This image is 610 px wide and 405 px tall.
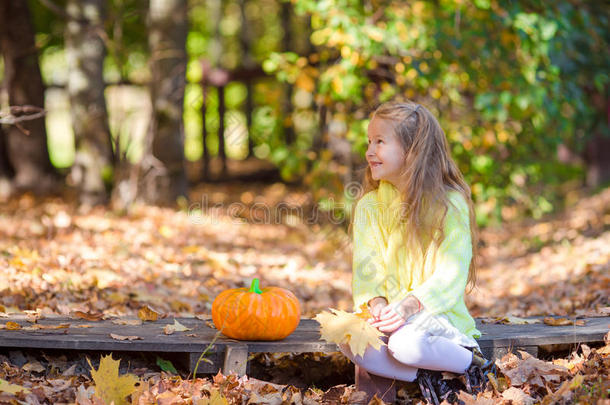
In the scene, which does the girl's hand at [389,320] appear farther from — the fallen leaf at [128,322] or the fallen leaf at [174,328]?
the fallen leaf at [128,322]

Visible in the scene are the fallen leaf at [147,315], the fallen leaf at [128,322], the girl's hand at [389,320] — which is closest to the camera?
the girl's hand at [389,320]

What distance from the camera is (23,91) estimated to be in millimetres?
9625

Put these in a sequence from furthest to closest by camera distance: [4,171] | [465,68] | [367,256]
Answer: [4,171]
[465,68]
[367,256]

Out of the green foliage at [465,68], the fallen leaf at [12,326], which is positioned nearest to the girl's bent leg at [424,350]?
the fallen leaf at [12,326]

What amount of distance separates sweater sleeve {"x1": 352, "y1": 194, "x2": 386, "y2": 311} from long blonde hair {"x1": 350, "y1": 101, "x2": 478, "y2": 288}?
0.17m

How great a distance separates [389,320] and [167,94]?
6.49 meters

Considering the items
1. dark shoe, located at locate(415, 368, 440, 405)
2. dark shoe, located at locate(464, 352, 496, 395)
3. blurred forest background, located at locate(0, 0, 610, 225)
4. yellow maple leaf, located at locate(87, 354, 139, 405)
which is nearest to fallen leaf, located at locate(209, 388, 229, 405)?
yellow maple leaf, located at locate(87, 354, 139, 405)

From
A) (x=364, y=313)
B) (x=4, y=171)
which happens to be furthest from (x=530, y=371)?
(x=4, y=171)

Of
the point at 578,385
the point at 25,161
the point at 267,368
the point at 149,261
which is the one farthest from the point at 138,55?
the point at 578,385

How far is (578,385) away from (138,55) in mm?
16962

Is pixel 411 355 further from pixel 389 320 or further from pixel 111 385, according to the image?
pixel 111 385

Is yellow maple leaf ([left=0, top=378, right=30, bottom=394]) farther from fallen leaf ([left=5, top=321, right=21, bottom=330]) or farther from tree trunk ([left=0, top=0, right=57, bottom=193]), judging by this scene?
tree trunk ([left=0, top=0, right=57, bottom=193])

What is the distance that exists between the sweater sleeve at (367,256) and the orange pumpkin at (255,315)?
365mm

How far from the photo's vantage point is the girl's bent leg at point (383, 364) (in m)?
3.02
